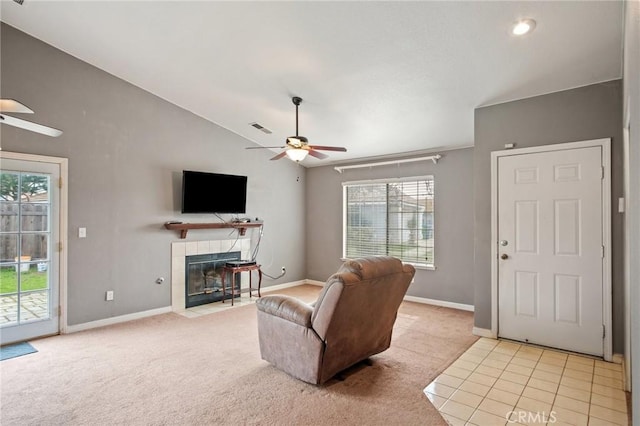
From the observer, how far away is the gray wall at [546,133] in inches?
131

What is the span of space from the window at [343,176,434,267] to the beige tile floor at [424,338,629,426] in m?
2.42

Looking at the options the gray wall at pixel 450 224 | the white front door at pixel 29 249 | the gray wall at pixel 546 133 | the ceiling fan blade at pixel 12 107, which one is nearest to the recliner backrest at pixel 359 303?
the gray wall at pixel 546 133

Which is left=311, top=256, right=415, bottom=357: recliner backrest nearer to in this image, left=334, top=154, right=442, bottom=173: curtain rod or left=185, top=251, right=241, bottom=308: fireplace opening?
left=334, top=154, right=442, bottom=173: curtain rod

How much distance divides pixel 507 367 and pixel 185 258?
4.41m

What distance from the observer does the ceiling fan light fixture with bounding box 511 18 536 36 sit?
104 inches

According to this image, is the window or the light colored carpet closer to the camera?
the light colored carpet

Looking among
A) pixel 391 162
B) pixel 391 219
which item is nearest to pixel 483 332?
pixel 391 219

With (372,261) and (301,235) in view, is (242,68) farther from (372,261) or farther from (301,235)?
(301,235)

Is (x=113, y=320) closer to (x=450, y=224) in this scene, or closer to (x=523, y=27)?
(x=450, y=224)

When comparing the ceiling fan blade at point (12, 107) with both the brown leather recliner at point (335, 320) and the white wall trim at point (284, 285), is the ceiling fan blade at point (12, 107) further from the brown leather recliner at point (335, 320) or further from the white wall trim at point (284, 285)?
the white wall trim at point (284, 285)

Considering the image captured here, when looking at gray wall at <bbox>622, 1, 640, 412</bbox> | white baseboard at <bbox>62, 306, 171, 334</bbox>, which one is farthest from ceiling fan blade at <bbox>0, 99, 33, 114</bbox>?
white baseboard at <bbox>62, 306, 171, 334</bbox>

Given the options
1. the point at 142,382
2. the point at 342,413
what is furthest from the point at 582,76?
the point at 142,382

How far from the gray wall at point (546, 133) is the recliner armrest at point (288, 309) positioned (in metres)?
2.41

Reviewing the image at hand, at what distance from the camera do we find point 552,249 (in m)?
3.64
